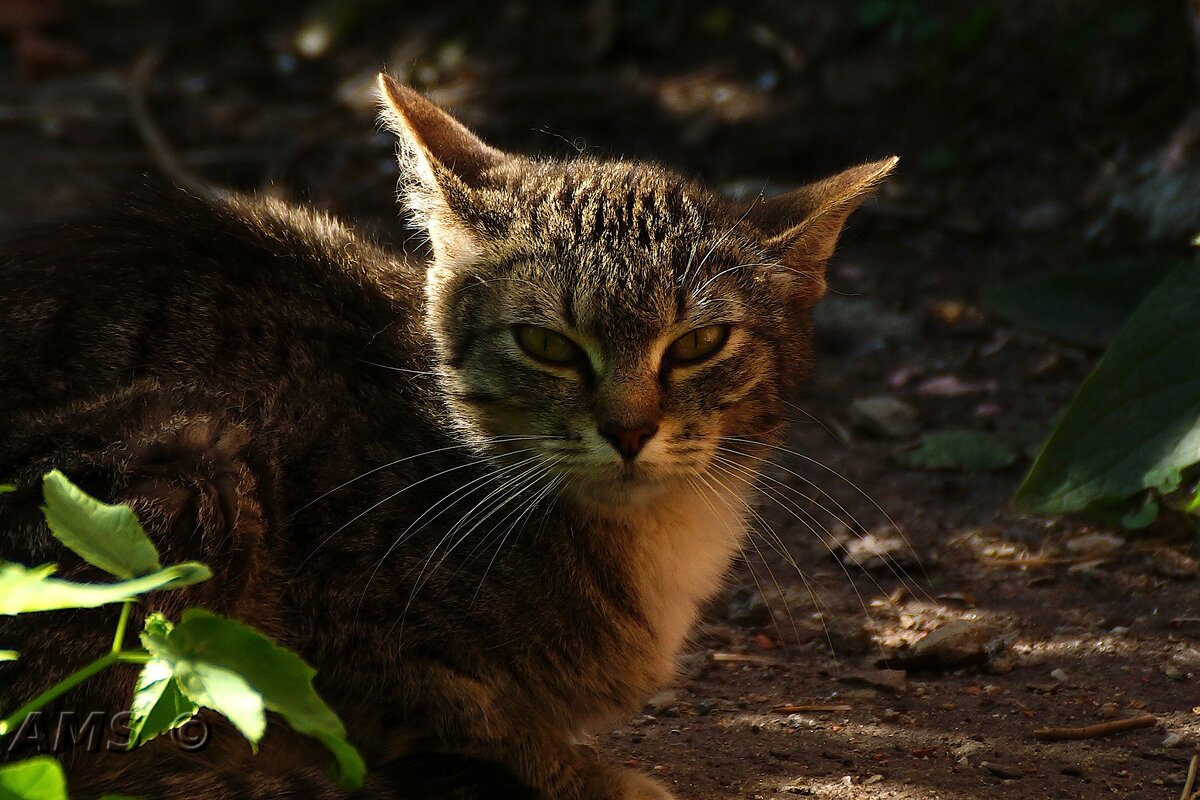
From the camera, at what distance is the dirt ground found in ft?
10.8

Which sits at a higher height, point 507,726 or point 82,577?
point 82,577

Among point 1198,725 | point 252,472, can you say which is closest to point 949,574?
point 1198,725

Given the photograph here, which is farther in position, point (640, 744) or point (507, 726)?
point (640, 744)

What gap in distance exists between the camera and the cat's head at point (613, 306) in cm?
295

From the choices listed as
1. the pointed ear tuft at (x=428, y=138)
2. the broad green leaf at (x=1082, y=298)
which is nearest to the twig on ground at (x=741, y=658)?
the pointed ear tuft at (x=428, y=138)

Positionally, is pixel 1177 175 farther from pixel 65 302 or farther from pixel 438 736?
pixel 65 302

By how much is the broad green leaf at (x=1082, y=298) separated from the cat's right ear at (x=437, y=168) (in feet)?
8.44

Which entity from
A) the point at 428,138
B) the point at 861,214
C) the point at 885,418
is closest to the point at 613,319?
the point at 428,138

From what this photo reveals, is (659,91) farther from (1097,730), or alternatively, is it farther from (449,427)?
(1097,730)

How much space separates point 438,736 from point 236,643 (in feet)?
3.75

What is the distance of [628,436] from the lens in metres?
2.86

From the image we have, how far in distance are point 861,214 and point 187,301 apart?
4.12 meters

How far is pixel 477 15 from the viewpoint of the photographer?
862cm

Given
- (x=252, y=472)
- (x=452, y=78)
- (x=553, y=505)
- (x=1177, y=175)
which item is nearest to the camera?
(x=252, y=472)
